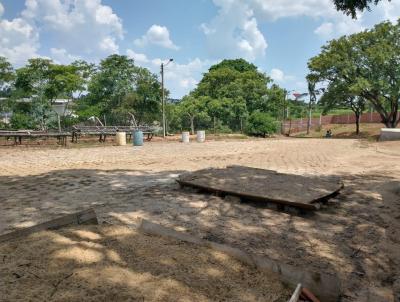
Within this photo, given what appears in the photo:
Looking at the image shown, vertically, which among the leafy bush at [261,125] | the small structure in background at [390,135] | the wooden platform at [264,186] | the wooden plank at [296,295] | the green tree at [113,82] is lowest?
the wooden plank at [296,295]

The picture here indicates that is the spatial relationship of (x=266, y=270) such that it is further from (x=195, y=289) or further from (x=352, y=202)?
(x=352, y=202)

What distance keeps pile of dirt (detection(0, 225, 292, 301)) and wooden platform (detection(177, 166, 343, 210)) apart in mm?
2548

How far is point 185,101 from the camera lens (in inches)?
1404

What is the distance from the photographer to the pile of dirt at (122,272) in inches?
104

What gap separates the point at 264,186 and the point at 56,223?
142 inches

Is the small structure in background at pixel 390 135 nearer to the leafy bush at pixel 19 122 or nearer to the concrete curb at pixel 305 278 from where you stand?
the concrete curb at pixel 305 278

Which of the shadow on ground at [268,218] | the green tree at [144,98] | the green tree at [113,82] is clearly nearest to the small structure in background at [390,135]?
the green tree at [144,98]

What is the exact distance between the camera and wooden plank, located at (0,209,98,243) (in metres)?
3.65

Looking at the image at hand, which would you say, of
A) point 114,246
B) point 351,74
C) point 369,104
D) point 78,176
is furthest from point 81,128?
point 369,104

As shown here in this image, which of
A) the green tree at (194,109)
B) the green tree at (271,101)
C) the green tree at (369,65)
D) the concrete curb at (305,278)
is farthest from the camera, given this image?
the green tree at (271,101)

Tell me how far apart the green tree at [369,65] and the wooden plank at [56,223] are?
27523 millimetres

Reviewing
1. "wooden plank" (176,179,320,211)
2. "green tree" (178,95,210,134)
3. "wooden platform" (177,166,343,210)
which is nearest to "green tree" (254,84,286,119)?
"green tree" (178,95,210,134)

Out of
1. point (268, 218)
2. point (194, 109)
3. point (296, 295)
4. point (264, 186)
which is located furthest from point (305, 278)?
point (194, 109)

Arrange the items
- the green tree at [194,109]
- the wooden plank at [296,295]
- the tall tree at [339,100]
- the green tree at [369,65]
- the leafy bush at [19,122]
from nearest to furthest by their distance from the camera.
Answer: the wooden plank at [296,295], the leafy bush at [19,122], the green tree at [369,65], the tall tree at [339,100], the green tree at [194,109]
